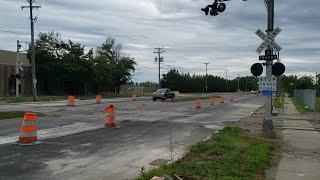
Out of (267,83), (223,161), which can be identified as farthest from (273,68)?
(223,161)

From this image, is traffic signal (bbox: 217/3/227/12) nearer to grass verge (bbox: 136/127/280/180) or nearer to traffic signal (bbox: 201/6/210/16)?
traffic signal (bbox: 201/6/210/16)

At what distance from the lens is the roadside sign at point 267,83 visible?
19062 millimetres

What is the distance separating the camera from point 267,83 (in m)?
19.1

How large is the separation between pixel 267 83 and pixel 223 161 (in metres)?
8.38

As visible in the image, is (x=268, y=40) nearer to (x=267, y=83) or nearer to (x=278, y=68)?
(x=278, y=68)

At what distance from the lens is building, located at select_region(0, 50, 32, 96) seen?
2820 inches

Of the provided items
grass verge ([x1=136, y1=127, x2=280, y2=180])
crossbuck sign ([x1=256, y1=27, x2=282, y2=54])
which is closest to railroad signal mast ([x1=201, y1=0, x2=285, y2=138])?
crossbuck sign ([x1=256, y1=27, x2=282, y2=54])

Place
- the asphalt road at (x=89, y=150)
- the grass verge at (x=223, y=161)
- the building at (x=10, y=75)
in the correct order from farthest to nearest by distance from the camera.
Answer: the building at (x=10, y=75) → the asphalt road at (x=89, y=150) → the grass verge at (x=223, y=161)

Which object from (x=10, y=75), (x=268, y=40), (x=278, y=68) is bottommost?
(x=278, y=68)

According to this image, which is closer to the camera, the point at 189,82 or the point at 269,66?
the point at 269,66

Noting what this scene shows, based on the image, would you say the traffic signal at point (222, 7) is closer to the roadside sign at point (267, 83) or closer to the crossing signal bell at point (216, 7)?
the crossing signal bell at point (216, 7)

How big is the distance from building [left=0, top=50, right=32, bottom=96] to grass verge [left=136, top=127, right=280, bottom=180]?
60006mm

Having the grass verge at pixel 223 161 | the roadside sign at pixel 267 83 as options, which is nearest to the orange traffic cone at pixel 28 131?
the grass verge at pixel 223 161

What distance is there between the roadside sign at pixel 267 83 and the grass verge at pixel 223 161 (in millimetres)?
3486
